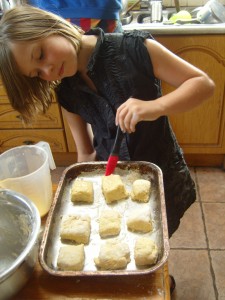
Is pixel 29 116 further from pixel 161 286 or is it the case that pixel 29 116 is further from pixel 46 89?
pixel 161 286

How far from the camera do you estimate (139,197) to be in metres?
0.76

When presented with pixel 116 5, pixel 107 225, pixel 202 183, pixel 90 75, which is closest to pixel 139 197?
pixel 107 225

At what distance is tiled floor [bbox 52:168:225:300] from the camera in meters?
1.30

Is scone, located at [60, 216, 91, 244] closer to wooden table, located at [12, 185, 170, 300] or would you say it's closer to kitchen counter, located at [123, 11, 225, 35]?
wooden table, located at [12, 185, 170, 300]

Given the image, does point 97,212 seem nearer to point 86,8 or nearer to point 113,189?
point 113,189

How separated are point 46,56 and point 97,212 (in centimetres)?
43

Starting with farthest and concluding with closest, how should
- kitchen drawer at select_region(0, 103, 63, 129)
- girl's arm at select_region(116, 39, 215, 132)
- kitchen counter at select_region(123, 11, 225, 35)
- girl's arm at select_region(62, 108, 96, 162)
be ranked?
kitchen drawer at select_region(0, 103, 63, 129) → kitchen counter at select_region(123, 11, 225, 35) → girl's arm at select_region(62, 108, 96, 162) → girl's arm at select_region(116, 39, 215, 132)

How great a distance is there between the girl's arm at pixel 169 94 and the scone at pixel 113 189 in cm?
13

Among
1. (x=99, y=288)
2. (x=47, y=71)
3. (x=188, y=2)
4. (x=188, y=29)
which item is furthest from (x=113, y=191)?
(x=188, y=2)

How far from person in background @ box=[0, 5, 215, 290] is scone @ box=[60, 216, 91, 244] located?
0.26 metres

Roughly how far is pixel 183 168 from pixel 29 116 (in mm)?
528

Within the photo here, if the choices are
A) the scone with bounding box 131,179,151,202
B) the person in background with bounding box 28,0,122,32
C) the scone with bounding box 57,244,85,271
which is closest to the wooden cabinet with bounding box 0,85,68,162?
the person in background with bounding box 28,0,122,32

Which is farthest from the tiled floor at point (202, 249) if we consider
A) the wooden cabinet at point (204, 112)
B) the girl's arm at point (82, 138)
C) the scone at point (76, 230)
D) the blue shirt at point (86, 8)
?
the blue shirt at point (86, 8)

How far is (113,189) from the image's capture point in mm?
764
